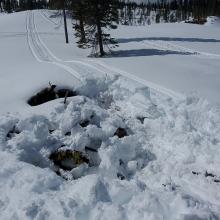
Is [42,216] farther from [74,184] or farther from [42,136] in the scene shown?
[42,136]

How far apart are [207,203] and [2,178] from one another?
4.31 m

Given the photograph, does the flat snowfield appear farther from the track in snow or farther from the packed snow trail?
the packed snow trail

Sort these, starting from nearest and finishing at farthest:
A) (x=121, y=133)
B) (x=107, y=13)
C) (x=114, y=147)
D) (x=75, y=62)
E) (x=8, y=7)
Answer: (x=114, y=147) < (x=121, y=133) < (x=75, y=62) < (x=107, y=13) < (x=8, y=7)

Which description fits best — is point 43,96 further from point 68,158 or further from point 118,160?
point 118,160

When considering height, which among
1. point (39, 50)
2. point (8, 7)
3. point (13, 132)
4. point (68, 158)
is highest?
point (13, 132)

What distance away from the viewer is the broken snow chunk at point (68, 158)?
9500 millimetres

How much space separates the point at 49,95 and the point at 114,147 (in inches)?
200

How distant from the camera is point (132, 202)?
23.7ft

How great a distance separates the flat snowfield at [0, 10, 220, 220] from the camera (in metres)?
7.21

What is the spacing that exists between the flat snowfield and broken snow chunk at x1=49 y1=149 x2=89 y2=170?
11cm

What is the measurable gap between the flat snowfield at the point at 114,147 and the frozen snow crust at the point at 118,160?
0.02 m

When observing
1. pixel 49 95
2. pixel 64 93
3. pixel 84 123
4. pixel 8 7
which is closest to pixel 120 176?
pixel 84 123

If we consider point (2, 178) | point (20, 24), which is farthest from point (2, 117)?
point (20, 24)

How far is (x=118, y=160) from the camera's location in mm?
9141
